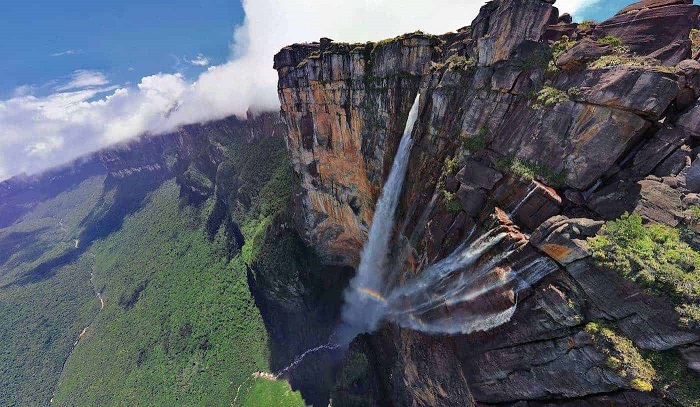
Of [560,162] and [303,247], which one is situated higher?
[560,162]

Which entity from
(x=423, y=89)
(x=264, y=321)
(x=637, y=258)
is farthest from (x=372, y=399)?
(x=423, y=89)

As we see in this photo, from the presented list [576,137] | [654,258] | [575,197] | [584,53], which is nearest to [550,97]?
[584,53]

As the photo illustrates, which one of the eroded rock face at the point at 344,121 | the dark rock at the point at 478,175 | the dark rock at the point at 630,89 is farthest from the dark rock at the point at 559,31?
the eroded rock face at the point at 344,121

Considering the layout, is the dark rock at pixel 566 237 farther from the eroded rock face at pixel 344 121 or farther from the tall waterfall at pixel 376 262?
the eroded rock face at pixel 344 121

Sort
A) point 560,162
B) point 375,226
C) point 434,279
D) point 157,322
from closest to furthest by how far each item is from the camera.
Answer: point 560,162, point 434,279, point 375,226, point 157,322

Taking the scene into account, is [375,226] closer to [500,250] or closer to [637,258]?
[500,250]

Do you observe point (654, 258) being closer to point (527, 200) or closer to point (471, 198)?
point (527, 200)

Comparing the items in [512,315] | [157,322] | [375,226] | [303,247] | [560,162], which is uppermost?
[560,162]

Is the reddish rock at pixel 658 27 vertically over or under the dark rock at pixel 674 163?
over
